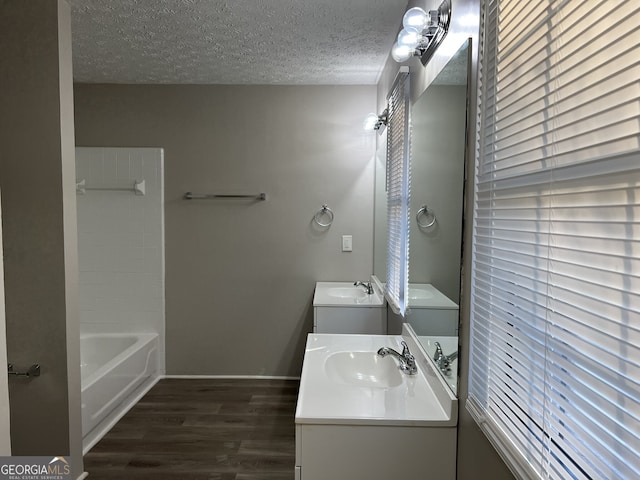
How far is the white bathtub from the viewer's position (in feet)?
8.63

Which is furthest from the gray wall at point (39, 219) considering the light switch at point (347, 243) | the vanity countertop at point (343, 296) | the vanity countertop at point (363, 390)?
the light switch at point (347, 243)

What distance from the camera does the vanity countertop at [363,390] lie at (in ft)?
4.46

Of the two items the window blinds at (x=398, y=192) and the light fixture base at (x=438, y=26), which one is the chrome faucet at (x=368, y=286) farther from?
the light fixture base at (x=438, y=26)

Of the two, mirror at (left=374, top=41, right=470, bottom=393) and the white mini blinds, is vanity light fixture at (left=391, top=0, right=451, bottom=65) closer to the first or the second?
mirror at (left=374, top=41, right=470, bottom=393)

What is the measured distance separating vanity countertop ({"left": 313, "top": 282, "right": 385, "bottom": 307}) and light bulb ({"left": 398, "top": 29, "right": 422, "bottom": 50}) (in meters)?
1.68

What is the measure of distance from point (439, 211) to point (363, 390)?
0.71m

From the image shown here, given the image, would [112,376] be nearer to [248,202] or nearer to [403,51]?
[248,202]

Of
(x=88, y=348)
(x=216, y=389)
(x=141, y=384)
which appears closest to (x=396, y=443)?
(x=216, y=389)

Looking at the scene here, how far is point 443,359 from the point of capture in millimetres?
1510

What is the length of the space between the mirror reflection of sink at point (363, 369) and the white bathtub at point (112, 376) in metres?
1.63

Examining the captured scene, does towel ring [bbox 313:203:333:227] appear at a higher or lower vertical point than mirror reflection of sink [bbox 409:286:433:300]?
higher

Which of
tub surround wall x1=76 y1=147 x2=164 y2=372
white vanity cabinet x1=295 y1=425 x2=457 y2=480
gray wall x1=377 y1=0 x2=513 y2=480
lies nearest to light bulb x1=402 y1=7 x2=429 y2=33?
gray wall x1=377 y1=0 x2=513 y2=480

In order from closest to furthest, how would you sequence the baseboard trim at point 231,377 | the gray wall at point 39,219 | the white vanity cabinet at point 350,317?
the gray wall at point 39,219 → the white vanity cabinet at point 350,317 → the baseboard trim at point 231,377

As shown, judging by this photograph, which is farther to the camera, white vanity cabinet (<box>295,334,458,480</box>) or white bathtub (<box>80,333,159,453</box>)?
white bathtub (<box>80,333,159,453</box>)
